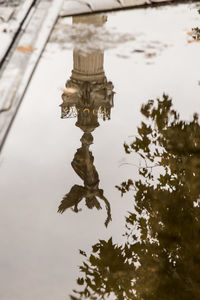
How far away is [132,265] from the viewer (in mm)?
1760

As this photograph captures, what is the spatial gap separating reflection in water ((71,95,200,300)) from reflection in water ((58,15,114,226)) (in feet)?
0.64

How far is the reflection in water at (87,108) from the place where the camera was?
6.83 ft

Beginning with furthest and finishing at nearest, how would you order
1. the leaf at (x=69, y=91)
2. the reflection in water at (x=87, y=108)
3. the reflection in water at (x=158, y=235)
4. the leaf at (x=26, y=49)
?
the leaf at (x=26, y=49), the leaf at (x=69, y=91), the reflection in water at (x=87, y=108), the reflection in water at (x=158, y=235)

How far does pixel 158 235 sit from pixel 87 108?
4.05 ft

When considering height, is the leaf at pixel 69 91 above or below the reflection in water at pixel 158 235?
above

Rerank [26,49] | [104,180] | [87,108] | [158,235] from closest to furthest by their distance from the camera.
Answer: [158,235]
[104,180]
[87,108]
[26,49]

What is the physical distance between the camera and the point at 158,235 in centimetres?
188

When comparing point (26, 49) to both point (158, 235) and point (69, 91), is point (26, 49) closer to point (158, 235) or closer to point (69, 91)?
point (69, 91)

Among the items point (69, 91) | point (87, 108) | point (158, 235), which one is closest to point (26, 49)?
point (69, 91)

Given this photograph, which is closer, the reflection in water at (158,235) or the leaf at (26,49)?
the reflection in water at (158,235)

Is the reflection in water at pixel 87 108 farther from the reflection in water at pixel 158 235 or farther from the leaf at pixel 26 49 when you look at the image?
the leaf at pixel 26 49

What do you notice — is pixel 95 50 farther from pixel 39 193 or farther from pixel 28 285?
pixel 28 285

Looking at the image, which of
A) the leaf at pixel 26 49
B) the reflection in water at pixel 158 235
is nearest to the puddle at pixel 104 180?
the reflection in water at pixel 158 235

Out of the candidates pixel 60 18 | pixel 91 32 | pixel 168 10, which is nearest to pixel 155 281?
pixel 91 32
